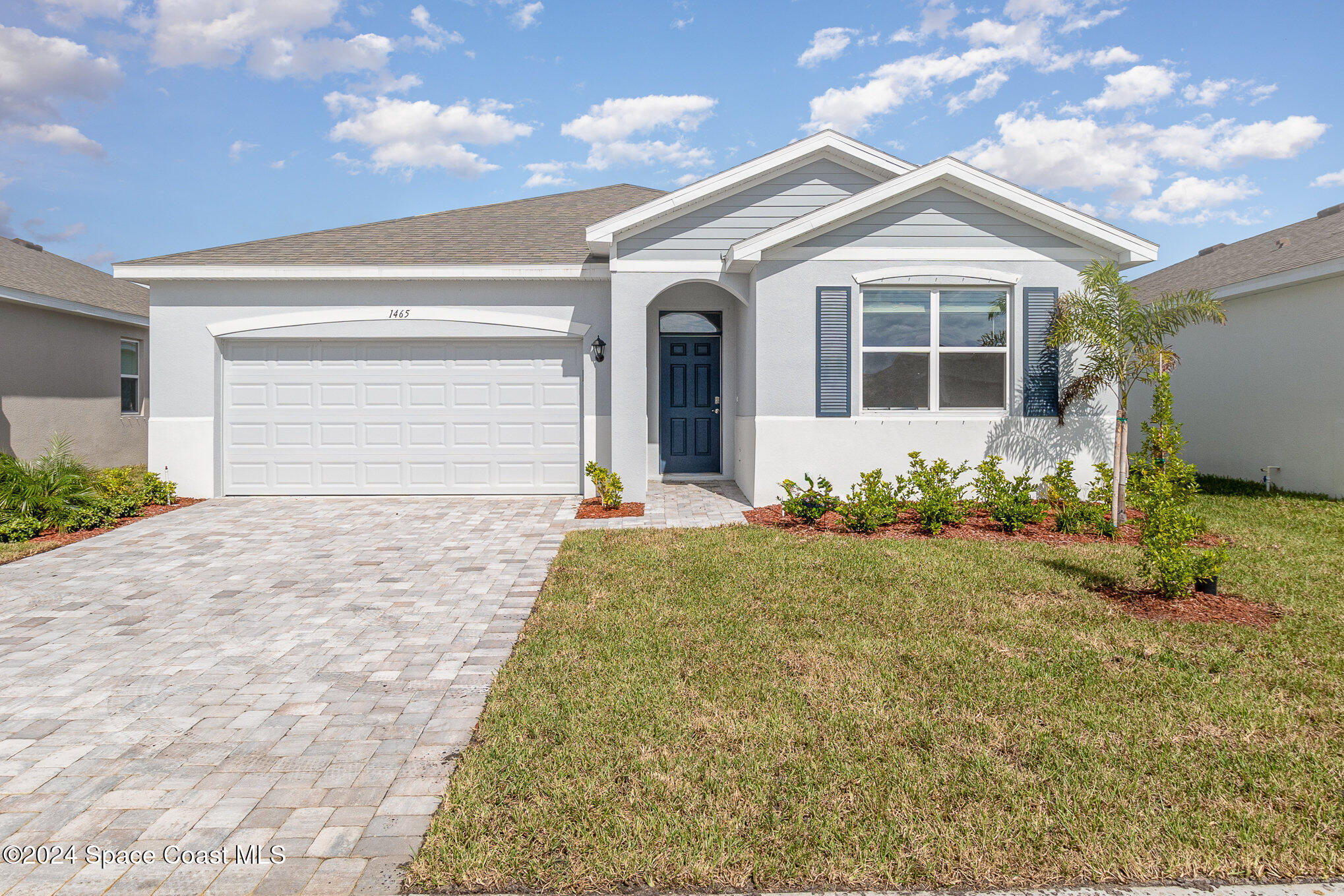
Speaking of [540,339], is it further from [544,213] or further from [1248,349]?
[1248,349]

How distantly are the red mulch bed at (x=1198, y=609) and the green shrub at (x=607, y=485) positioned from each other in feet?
19.7

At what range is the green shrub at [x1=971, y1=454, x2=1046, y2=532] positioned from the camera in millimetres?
8305

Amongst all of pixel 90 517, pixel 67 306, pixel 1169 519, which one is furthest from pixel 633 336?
pixel 67 306

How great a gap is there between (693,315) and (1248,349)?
9.66 metres

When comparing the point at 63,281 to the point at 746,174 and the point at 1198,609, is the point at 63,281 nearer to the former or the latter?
the point at 746,174

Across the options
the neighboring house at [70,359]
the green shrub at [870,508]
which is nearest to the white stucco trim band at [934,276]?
the green shrub at [870,508]

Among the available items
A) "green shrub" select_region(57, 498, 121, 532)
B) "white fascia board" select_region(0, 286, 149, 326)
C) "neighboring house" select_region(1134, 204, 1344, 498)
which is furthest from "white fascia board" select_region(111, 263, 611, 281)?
"neighboring house" select_region(1134, 204, 1344, 498)

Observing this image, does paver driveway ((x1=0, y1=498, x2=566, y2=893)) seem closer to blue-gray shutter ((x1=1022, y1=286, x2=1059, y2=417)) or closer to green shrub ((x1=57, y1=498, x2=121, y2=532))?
green shrub ((x1=57, y1=498, x2=121, y2=532))

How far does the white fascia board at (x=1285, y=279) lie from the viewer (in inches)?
402

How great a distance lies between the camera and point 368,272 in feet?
35.5

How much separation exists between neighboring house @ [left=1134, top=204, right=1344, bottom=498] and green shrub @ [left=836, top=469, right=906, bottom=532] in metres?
7.45

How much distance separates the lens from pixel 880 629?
4.97 m

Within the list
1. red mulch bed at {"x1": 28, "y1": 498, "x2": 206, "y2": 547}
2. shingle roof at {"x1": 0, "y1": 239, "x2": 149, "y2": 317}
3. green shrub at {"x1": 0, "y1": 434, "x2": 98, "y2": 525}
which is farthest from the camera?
shingle roof at {"x1": 0, "y1": 239, "x2": 149, "y2": 317}

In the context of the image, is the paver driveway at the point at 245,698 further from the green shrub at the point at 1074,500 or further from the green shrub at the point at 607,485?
the green shrub at the point at 1074,500
